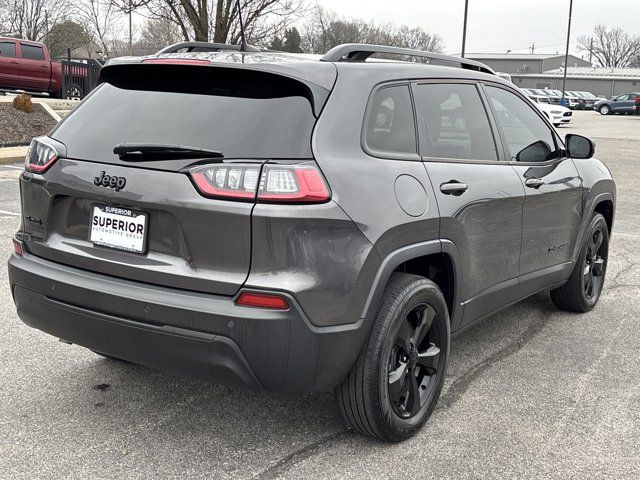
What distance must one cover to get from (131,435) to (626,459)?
7.16 ft

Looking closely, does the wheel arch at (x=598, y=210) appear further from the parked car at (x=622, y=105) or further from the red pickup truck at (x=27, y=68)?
the parked car at (x=622, y=105)

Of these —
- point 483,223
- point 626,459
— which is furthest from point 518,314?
point 626,459

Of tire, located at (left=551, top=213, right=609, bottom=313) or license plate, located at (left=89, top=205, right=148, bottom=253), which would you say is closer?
license plate, located at (left=89, top=205, right=148, bottom=253)

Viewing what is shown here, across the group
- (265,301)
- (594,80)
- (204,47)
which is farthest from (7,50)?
(594,80)

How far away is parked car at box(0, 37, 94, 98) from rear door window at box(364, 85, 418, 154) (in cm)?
2167

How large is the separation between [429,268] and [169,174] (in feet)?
4.69

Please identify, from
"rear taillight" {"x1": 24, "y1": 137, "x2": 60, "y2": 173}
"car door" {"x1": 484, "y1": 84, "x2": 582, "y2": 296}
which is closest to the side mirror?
"car door" {"x1": 484, "y1": 84, "x2": 582, "y2": 296}

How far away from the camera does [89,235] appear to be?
3125 millimetres

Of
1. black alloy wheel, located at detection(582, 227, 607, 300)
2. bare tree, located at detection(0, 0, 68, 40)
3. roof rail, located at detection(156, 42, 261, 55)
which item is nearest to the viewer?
roof rail, located at detection(156, 42, 261, 55)

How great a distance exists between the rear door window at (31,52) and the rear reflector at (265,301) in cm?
2227

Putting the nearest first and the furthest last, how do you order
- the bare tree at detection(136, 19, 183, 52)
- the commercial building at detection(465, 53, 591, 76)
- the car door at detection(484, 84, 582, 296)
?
the car door at detection(484, 84, 582, 296), the bare tree at detection(136, 19, 183, 52), the commercial building at detection(465, 53, 591, 76)

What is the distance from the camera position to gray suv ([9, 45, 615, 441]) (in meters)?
2.81

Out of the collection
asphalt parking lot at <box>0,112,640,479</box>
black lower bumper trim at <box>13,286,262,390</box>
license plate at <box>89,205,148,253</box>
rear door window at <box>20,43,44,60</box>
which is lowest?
asphalt parking lot at <box>0,112,640,479</box>

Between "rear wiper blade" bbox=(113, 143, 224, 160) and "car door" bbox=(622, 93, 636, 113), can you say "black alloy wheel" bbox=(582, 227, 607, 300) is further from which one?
"car door" bbox=(622, 93, 636, 113)
